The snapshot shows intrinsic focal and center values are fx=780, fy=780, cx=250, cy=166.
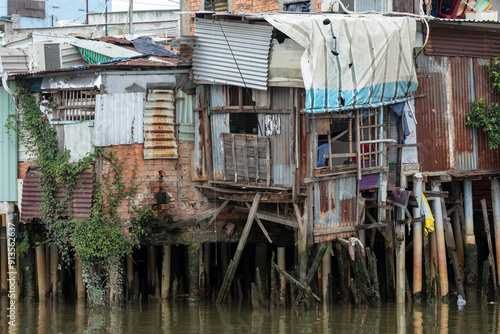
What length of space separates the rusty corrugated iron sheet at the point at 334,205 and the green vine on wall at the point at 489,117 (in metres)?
3.18

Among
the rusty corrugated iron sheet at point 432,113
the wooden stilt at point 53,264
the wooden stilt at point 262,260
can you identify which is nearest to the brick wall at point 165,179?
the wooden stilt at point 262,260

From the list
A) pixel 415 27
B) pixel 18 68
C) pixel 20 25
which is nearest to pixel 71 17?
pixel 20 25

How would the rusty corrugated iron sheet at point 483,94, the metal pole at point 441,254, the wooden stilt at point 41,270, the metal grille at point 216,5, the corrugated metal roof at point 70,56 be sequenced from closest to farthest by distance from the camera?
the metal pole at point 441,254, the rusty corrugated iron sheet at point 483,94, the wooden stilt at point 41,270, the corrugated metal roof at point 70,56, the metal grille at point 216,5

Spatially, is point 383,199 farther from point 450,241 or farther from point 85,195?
point 85,195

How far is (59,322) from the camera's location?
1443 centimetres

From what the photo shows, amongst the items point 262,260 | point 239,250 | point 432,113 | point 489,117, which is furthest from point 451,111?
point 239,250

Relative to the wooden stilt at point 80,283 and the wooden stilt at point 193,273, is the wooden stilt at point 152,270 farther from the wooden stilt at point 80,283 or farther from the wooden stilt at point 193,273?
the wooden stilt at point 80,283

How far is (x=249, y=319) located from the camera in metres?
14.5

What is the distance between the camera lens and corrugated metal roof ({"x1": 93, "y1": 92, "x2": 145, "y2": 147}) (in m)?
15.7

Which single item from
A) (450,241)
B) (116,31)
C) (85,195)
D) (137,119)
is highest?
(116,31)

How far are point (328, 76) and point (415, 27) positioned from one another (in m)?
2.36

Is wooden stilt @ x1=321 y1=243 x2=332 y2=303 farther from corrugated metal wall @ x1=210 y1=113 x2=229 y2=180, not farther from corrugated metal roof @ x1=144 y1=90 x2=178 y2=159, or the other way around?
corrugated metal roof @ x1=144 y1=90 x2=178 y2=159

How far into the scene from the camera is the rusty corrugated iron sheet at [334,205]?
Answer: 14750mm

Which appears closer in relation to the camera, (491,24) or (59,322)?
(59,322)
